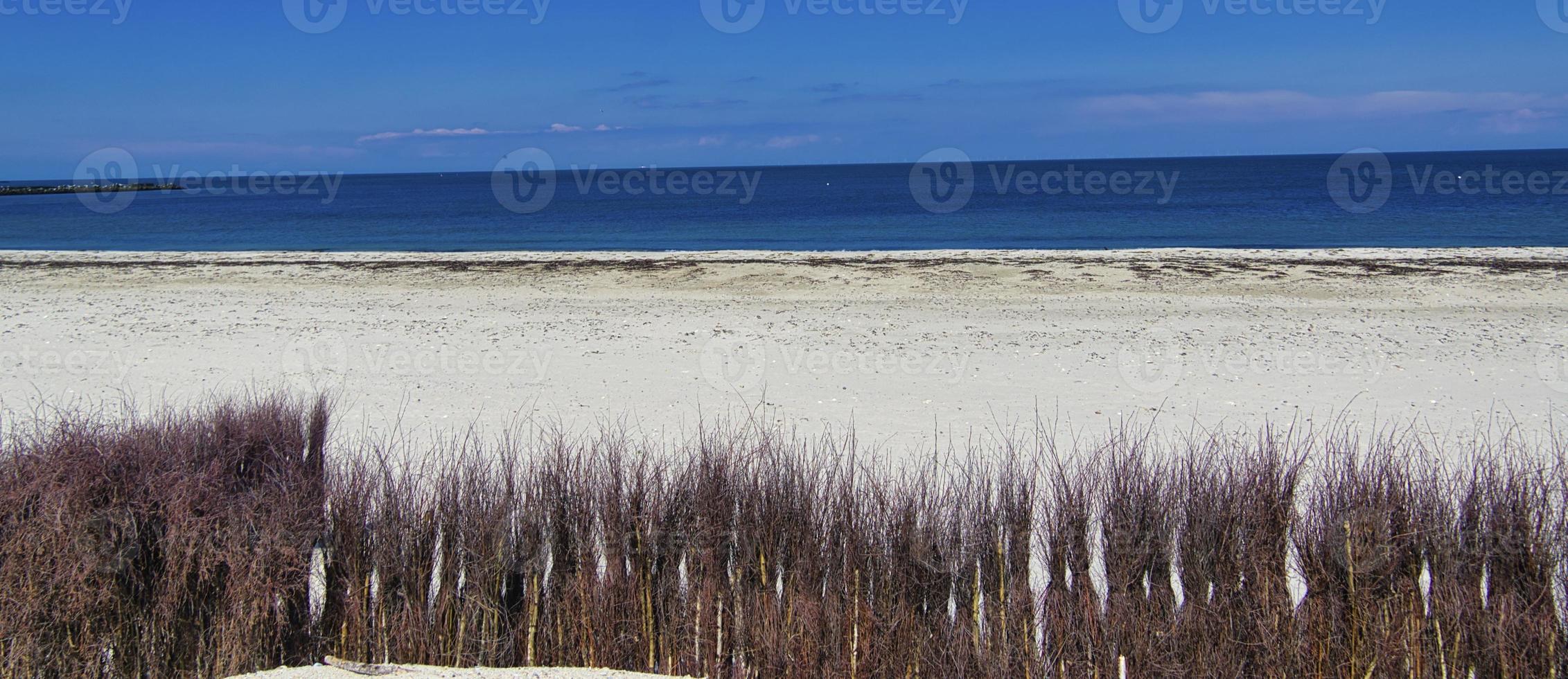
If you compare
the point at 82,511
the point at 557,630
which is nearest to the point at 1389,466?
the point at 557,630

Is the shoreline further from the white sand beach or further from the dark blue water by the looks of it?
the dark blue water

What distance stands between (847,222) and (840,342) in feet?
131

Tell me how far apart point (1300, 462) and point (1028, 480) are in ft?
4.49

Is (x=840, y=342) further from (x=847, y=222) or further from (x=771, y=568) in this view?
(x=847, y=222)

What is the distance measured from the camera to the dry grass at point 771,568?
187 inches

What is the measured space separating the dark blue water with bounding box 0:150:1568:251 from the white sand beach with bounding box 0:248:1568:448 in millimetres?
13488

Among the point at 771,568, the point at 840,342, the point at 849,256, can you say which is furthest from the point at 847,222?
the point at 771,568

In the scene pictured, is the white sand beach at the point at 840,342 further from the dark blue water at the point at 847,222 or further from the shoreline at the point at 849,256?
the dark blue water at the point at 847,222

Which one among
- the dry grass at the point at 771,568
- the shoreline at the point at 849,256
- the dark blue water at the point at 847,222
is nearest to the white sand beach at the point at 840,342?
the shoreline at the point at 849,256

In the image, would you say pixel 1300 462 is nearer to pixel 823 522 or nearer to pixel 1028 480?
pixel 1028 480

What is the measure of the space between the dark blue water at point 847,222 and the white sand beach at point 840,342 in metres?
13.5

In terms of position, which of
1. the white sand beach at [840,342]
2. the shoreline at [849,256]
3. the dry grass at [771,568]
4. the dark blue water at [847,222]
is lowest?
the dry grass at [771,568]

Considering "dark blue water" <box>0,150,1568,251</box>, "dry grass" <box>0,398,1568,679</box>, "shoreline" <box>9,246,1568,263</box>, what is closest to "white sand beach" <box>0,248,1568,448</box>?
"shoreline" <box>9,246,1568,263</box>

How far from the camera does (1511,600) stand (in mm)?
4699
